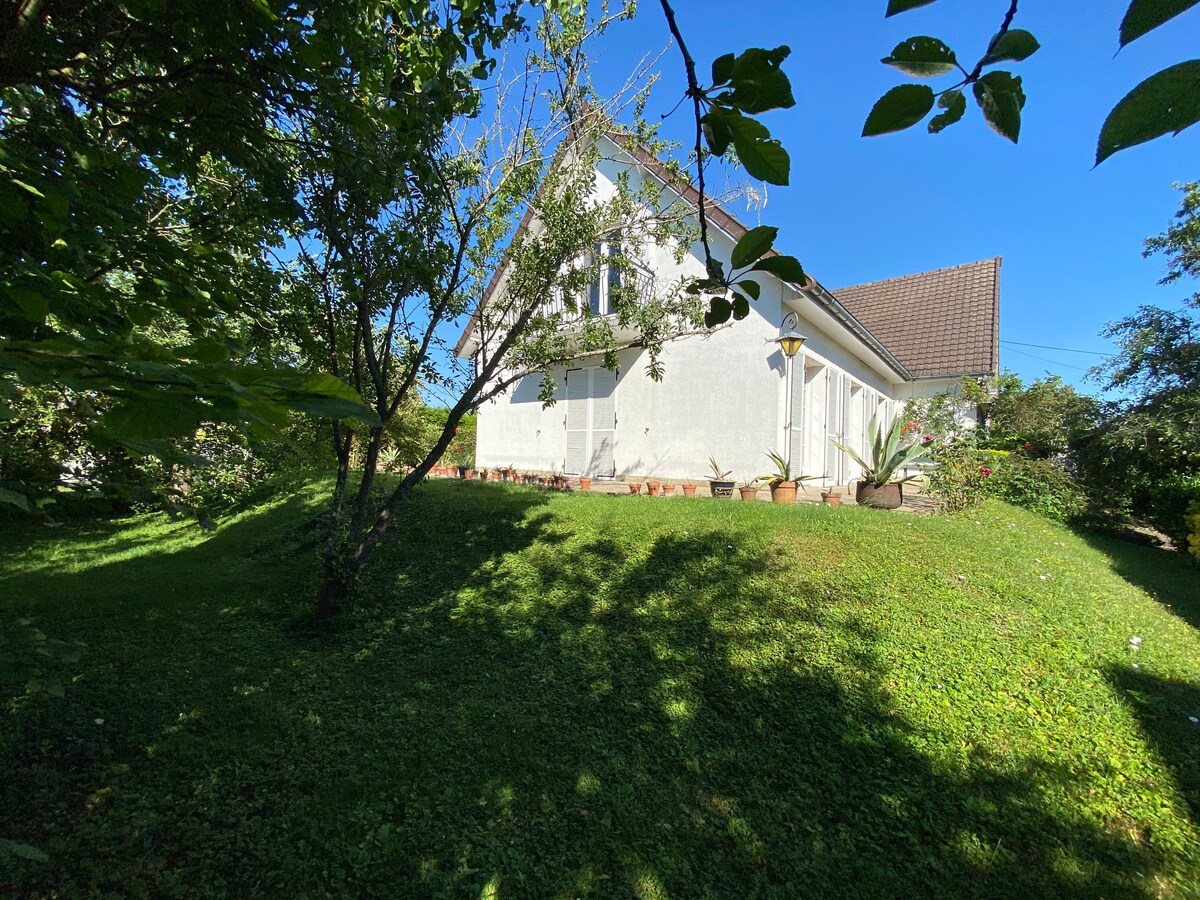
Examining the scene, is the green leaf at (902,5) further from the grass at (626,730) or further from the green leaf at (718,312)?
the grass at (626,730)

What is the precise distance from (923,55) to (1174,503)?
1113 centimetres

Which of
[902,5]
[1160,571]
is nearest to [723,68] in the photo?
[902,5]

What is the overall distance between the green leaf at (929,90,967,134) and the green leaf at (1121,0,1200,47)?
40 centimetres

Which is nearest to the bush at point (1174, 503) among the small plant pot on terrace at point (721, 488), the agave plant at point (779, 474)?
the agave plant at point (779, 474)

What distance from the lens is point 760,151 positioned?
0.92 metres

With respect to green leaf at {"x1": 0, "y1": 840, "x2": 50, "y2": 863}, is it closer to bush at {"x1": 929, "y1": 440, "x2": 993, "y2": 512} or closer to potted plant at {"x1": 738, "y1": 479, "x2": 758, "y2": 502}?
potted plant at {"x1": 738, "y1": 479, "x2": 758, "y2": 502}

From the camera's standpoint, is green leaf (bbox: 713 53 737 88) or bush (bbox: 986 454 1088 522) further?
bush (bbox: 986 454 1088 522)

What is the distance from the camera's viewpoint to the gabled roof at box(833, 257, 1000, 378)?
519 inches

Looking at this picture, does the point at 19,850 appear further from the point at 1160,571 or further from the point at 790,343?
the point at 1160,571

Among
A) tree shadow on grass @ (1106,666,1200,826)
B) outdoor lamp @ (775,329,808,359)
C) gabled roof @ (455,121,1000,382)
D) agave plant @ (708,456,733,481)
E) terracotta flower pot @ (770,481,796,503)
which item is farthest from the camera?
gabled roof @ (455,121,1000,382)

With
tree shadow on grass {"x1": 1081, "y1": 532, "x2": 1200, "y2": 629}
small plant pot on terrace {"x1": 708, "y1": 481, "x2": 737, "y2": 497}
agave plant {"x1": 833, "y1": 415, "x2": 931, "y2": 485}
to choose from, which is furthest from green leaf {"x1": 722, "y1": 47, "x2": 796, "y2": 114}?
small plant pot on terrace {"x1": 708, "y1": 481, "x2": 737, "y2": 497}

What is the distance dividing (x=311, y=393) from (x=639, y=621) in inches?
148

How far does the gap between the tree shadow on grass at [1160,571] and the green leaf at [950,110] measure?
682cm

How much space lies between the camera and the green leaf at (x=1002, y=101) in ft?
2.46
